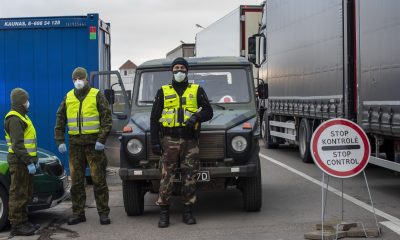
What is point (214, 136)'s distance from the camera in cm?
770

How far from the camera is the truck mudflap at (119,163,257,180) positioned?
7586 mm

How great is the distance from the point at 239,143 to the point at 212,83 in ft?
4.87

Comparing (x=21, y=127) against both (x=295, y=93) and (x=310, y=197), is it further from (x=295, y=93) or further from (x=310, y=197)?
(x=295, y=93)

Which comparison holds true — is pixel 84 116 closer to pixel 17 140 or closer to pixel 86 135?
pixel 86 135

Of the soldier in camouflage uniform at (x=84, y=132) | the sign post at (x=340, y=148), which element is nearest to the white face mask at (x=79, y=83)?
the soldier in camouflage uniform at (x=84, y=132)

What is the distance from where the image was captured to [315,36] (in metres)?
12.4

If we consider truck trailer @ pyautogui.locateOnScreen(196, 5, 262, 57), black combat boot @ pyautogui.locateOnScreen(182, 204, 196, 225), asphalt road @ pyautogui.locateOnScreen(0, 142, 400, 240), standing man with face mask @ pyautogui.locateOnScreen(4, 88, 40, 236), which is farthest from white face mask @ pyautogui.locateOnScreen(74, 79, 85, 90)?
truck trailer @ pyautogui.locateOnScreen(196, 5, 262, 57)

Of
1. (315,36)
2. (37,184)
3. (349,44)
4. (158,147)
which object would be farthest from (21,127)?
(315,36)

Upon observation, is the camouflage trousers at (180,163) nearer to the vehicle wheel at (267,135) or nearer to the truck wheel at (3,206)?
the truck wheel at (3,206)

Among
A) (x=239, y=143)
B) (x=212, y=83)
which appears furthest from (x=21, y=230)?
(x=212, y=83)

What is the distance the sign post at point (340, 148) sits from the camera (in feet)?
22.8

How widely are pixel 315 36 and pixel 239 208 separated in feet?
16.7

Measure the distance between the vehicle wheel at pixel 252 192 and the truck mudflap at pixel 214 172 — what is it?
0.96 ft

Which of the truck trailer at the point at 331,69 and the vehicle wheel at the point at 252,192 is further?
the truck trailer at the point at 331,69
